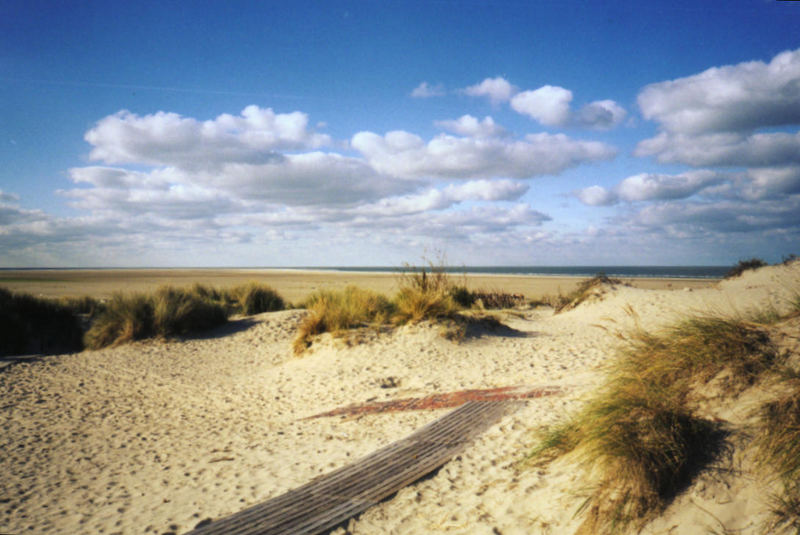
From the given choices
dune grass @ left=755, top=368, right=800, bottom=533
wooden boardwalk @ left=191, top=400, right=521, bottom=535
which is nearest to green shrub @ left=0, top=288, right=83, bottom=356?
wooden boardwalk @ left=191, top=400, right=521, bottom=535

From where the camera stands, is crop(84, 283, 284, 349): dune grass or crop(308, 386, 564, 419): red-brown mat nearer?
crop(308, 386, 564, 419): red-brown mat

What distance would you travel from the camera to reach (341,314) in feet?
33.5

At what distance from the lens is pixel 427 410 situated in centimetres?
577

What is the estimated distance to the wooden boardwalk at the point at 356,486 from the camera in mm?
3074

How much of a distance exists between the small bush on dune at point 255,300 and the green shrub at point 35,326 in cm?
477

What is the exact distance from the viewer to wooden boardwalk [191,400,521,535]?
3.07m

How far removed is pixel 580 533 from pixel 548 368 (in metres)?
4.96

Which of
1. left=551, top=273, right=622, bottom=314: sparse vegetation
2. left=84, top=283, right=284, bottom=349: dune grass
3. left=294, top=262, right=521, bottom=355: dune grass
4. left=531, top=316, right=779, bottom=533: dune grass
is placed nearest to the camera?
left=531, top=316, right=779, bottom=533: dune grass

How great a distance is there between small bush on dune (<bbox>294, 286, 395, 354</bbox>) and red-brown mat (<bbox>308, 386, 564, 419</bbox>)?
3.41 metres

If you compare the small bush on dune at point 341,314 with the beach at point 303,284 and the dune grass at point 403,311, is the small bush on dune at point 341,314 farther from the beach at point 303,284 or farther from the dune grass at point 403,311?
the beach at point 303,284

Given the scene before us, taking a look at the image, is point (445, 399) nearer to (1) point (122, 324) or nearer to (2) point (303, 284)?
(1) point (122, 324)

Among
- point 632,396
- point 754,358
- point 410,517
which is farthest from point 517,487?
point 754,358

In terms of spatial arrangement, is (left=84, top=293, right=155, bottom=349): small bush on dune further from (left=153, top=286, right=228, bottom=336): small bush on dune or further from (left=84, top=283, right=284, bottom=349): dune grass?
(left=153, top=286, right=228, bottom=336): small bush on dune

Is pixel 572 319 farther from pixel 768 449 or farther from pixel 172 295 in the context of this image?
pixel 172 295
